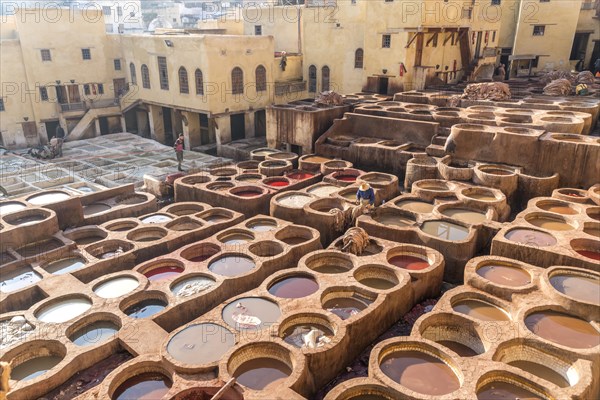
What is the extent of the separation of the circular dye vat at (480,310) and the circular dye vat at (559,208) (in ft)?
18.1

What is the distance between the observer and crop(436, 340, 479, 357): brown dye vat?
31.5 feet

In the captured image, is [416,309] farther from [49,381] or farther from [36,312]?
[36,312]

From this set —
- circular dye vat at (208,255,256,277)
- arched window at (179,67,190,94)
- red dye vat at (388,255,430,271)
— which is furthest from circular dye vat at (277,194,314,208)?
arched window at (179,67,190,94)

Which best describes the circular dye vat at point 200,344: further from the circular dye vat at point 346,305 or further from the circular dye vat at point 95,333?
the circular dye vat at point 346,305

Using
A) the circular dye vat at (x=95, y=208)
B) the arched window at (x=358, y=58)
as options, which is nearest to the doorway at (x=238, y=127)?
the arched window at (x=358, y=58)

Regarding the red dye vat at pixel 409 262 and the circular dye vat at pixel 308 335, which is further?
the red dye vat at pixel 409 262

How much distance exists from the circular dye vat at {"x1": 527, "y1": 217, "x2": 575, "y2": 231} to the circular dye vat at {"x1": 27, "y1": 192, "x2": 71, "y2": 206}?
590 inches

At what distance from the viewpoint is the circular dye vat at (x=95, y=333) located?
10.1 meters

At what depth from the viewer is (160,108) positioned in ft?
110

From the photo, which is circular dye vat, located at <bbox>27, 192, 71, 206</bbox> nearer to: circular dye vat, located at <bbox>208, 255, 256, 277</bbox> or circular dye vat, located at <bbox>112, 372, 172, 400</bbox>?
circular dye vat, located at <bbox>208, 255, 256, 277</bbox>

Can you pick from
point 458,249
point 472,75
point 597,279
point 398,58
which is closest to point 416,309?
point 458,249

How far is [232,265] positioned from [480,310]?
6412mm

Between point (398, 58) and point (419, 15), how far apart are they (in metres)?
2.67

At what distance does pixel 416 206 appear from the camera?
51.8ft
